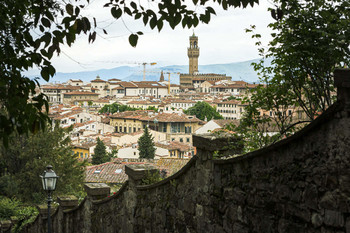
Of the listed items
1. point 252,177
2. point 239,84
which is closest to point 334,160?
point 252,177

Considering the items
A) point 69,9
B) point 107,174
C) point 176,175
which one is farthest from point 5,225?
point 107,174

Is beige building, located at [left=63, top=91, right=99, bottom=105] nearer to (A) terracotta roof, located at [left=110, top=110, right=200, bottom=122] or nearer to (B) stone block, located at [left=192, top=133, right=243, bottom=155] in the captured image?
(A) terracotta roof, located at [left=110, top=110, right=200, bottom=122]

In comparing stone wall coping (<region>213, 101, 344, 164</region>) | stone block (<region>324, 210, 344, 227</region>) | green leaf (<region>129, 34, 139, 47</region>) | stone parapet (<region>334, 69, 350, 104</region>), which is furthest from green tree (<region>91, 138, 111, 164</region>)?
stone parapet (<region>334, 69, 350, 104</region>)

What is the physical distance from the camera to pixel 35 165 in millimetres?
27281

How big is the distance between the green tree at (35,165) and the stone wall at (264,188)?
21699 millimetres

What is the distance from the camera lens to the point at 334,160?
2.53 meters

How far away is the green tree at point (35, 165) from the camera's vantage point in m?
26.3

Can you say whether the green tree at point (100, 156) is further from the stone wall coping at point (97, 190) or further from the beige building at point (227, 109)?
the beige building at point (227, 109)

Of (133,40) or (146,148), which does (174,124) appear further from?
(133,40)

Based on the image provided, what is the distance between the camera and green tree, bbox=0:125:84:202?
86.4 feet

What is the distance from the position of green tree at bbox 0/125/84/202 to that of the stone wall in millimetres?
21699

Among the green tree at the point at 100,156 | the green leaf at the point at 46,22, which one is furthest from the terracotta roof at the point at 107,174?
the green leaf at the point at 46,22

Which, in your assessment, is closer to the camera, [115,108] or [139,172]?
[139,172]

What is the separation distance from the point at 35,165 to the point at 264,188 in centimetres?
2602
